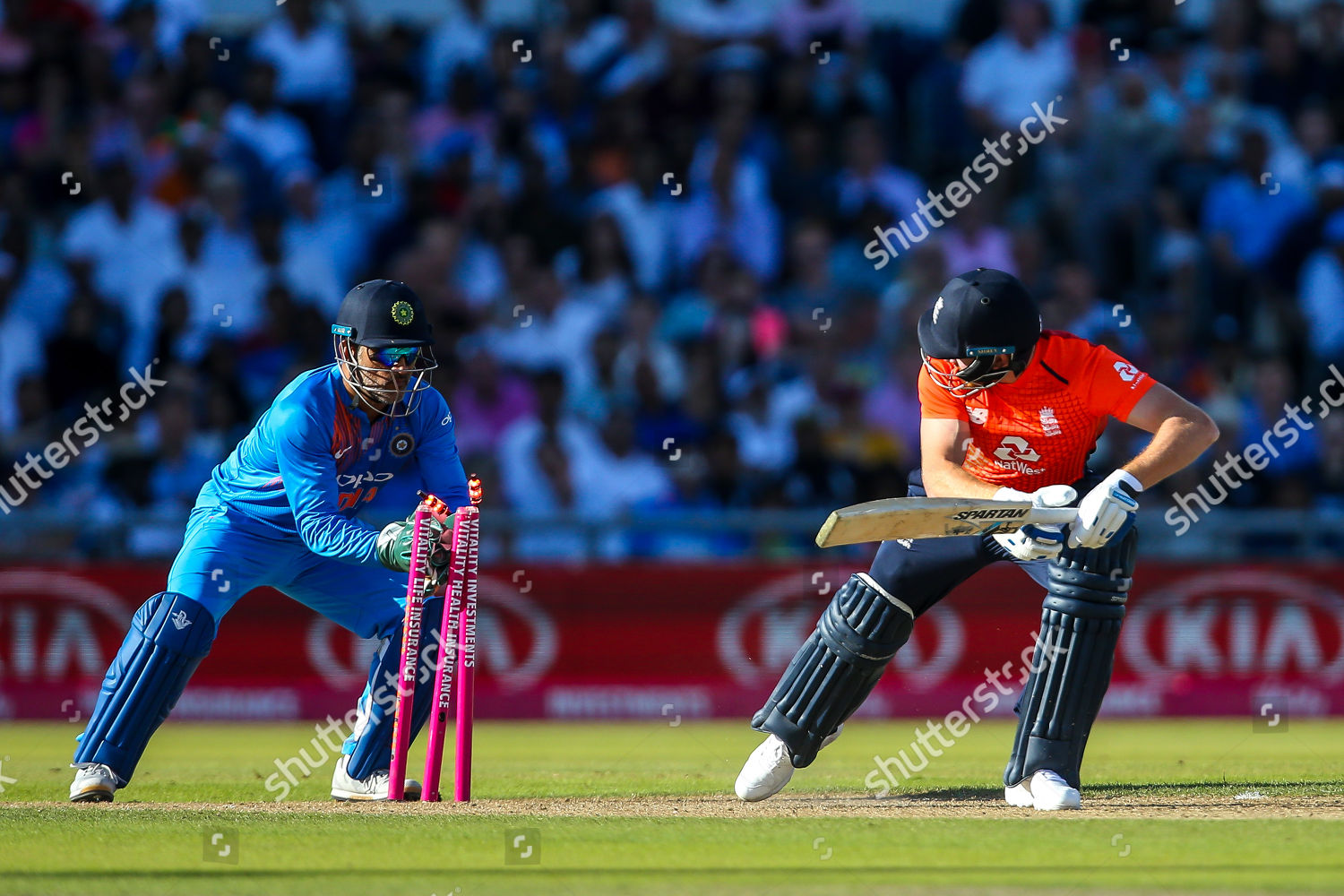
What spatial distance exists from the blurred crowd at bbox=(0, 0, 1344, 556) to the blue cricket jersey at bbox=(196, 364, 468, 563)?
507 cm

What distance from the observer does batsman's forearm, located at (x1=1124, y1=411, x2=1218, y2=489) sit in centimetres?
656

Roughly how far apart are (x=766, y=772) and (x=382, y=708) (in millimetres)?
1646

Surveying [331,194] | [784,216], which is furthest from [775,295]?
[331,194]

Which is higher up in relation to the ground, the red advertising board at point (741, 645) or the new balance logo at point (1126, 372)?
the new balance logo at point (1126, 372)

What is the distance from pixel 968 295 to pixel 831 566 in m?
5.84

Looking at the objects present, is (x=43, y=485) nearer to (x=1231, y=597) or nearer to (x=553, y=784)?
(x=553, y=784)

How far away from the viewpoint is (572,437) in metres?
13.0

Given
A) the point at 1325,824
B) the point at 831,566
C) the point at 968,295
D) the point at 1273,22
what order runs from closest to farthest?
the point at 1325,824, the point at 968,295, the point at 831,566, the point at 1273,22

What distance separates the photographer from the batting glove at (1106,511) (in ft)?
20.5

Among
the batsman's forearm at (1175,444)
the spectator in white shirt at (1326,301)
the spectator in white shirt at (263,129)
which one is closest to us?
the batsman's forearm at (1175,444)

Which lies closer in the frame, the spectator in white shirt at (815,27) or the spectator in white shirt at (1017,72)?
the spectator in white shirt at (1017,72)

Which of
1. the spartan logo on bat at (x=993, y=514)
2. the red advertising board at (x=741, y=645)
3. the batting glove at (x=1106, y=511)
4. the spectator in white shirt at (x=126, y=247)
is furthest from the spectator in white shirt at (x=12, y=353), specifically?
the batting glove at (x=1106, y=511)

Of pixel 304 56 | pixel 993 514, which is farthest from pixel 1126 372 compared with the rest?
pixel 304 56

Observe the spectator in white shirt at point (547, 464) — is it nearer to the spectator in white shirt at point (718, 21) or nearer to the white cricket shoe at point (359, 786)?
the spectator in white shirt at point (718, 21)
